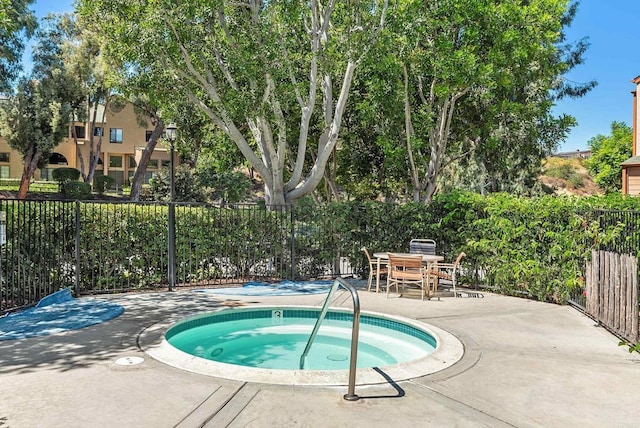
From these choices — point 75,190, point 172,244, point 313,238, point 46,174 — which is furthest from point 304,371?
point 46,174

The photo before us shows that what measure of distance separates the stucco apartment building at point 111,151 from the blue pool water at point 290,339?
134 ft

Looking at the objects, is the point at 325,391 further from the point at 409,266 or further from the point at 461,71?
the point at 461,71

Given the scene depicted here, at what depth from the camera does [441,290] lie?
34.1 feet

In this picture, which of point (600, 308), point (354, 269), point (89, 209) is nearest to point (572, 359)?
point (600, 308)

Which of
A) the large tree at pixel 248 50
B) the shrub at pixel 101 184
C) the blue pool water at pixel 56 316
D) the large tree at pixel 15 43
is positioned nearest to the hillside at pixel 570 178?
the shrub at pixel 101 184

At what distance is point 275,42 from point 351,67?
2128 millimetres

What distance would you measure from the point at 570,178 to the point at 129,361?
2444 inches

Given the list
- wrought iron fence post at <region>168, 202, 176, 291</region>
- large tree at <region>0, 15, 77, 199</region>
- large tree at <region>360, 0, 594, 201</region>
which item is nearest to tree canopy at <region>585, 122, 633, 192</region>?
large tree at <region>360, 0, 594, 201</region>

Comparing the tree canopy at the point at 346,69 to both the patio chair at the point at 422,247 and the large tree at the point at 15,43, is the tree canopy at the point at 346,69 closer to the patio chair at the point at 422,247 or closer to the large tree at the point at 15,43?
the patio chair at the point at 422,247

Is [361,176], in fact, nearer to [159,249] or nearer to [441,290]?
[441,290]

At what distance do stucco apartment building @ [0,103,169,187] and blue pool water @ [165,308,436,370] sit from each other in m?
40.9

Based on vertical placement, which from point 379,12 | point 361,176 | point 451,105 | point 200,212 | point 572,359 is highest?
point 379,12

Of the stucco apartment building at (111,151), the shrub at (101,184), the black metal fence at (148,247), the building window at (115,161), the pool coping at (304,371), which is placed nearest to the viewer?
the pool coping at (304,371)

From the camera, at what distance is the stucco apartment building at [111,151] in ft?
152
